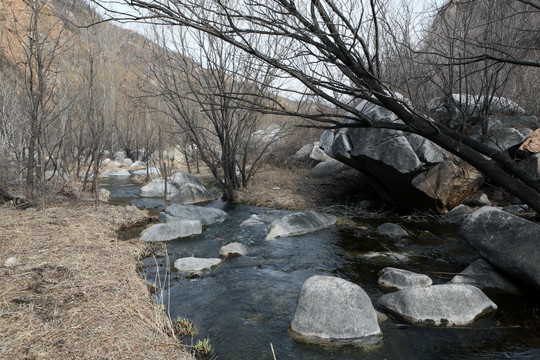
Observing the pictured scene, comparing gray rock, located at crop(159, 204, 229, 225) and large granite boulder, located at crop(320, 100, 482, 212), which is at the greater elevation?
large granite boulder, located at crop(320, 100, 482, 212)

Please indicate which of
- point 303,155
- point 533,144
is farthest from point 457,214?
point 303,155

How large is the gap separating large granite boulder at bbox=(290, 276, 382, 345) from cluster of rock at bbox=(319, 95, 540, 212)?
4.42m

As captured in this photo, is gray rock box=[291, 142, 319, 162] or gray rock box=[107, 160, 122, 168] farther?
gray rock box=[107, 160, 122, 168]

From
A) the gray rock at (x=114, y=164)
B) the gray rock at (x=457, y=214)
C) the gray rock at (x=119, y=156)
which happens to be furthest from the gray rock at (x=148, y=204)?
the gray rock at (x=119, y=156)

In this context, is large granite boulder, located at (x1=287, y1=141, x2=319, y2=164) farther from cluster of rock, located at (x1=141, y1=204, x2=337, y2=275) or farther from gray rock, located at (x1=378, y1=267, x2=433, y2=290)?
gray rock, located at (x1=378, y1=267, x2=433, y2=290)

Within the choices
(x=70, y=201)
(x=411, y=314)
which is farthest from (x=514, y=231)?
(x=70, y=201)

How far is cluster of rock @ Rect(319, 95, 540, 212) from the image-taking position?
7418mm

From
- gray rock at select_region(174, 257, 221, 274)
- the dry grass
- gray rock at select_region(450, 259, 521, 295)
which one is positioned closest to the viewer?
the dry grass

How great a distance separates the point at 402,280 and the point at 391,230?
2300 mm

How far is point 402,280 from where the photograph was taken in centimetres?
445

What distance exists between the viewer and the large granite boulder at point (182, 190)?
10.4 metres

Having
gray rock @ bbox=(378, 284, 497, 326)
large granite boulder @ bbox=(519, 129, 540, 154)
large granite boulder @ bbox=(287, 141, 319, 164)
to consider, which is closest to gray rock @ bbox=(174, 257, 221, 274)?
gray rock @ bbox=(378, 284, 497, 326)

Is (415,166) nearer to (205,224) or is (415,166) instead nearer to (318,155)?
(205,224)

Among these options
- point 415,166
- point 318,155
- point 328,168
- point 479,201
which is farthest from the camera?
point 318,155
